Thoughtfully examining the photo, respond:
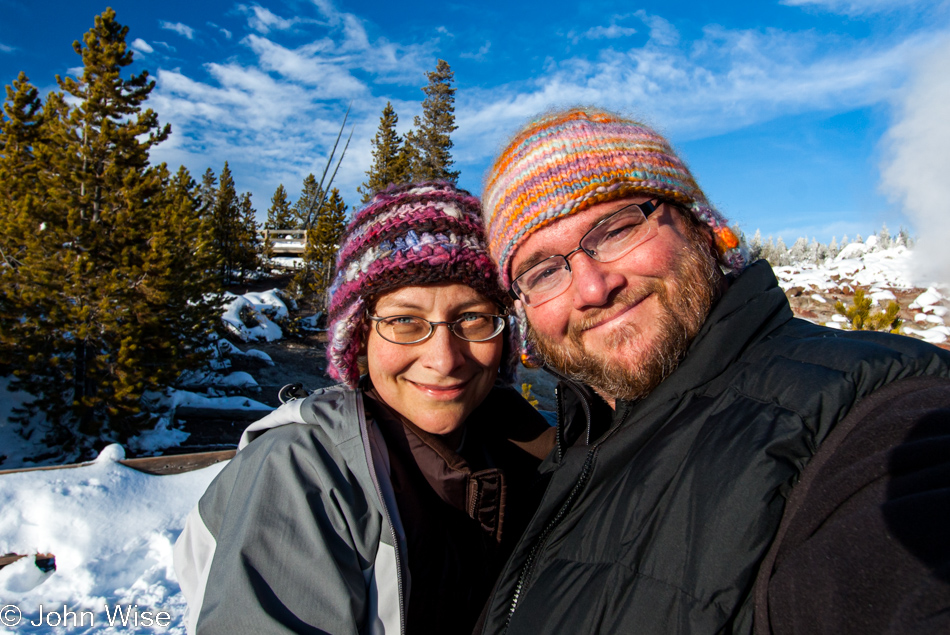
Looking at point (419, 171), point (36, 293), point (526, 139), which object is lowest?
point (36, 293)

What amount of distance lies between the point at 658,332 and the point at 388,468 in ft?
3.39

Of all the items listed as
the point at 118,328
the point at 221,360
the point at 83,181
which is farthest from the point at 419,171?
the point at 118,328

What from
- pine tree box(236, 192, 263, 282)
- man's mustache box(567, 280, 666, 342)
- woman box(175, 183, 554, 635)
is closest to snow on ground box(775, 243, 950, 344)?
man's mustache box(567, 280, 666, 342)

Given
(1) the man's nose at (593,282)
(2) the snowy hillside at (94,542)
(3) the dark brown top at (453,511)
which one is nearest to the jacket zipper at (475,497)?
(3) the dark brown top at (453,511)

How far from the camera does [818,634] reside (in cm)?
72

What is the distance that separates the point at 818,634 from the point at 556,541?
2.39ft

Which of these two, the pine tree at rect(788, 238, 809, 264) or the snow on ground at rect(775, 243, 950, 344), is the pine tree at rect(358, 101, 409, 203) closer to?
the snow on ground at rect(775, 243, 950, 344)

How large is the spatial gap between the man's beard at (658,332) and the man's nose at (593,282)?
0.13ft

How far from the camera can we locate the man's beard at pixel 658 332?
1499mm

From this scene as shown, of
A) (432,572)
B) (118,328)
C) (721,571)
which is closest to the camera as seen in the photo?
(721,571)

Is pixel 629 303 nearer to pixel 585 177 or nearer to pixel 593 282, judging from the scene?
pixel 593 282

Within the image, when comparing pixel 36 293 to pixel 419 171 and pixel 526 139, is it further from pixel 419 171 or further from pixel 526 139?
pixel 419 171

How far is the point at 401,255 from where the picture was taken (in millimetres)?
1809

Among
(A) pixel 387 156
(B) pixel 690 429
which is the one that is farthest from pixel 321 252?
(B) pixel 690 429
